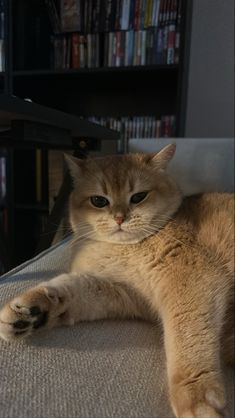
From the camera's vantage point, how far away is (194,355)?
0.61 m

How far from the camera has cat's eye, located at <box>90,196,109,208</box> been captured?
2.87 feet

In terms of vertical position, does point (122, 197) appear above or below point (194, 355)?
above

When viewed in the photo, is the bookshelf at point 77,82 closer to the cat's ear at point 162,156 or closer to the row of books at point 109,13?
the row of books at point 109,13

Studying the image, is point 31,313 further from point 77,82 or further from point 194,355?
point 77,82

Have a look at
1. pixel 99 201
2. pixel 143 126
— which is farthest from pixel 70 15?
pixel 143 126

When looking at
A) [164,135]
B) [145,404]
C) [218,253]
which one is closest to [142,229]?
[218,253]

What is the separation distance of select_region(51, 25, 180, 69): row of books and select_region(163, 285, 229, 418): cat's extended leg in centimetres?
77

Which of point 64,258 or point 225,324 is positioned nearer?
point 225,324

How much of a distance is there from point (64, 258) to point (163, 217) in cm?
29

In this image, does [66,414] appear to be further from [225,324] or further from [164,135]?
[164,135]

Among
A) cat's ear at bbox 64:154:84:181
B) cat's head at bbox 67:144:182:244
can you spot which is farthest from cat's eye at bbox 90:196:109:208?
cat's ear at bbox 64:154:84:181

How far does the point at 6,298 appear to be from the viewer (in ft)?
2.14

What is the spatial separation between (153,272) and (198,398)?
0.92ft

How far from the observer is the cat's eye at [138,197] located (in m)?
0.87
